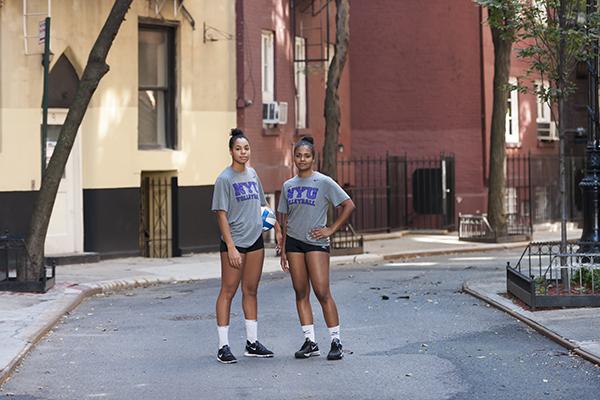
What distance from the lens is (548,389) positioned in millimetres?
9070

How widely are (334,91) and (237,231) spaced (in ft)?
48.6

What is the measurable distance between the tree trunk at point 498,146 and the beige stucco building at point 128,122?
664cm

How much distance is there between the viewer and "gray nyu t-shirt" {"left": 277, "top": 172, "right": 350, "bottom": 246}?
1038 cm

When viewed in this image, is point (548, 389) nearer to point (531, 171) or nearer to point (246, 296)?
point (246, 296)

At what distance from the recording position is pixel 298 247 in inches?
411

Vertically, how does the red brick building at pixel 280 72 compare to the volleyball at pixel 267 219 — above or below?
above

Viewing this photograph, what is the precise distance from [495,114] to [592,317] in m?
16.1

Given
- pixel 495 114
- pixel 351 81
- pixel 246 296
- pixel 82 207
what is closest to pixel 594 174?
pixel 246 296

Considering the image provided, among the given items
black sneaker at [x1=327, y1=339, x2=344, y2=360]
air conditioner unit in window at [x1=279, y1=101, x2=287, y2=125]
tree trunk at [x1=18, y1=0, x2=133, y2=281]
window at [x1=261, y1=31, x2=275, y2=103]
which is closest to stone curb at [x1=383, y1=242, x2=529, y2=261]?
air conditioner unit in window at [x1=279, y1=101, x2=287, y2=125]

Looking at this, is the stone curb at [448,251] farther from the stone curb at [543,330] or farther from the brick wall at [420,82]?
the stone curb at [543,330]

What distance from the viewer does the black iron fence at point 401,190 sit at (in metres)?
31.1

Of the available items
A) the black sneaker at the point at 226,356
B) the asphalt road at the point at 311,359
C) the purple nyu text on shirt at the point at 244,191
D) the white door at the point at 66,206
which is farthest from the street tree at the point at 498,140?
the black sneaker at the point at 226,356

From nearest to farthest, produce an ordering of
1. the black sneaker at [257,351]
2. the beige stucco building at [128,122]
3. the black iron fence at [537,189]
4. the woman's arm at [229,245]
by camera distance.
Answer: the woman's arm at [229,245]
the black sneaker at [257,351]
the beige stucco building at [128,122]
the black iron fence at [537,189]

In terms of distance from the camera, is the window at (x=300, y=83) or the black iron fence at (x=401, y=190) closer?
the window at (x=300, y=83)
